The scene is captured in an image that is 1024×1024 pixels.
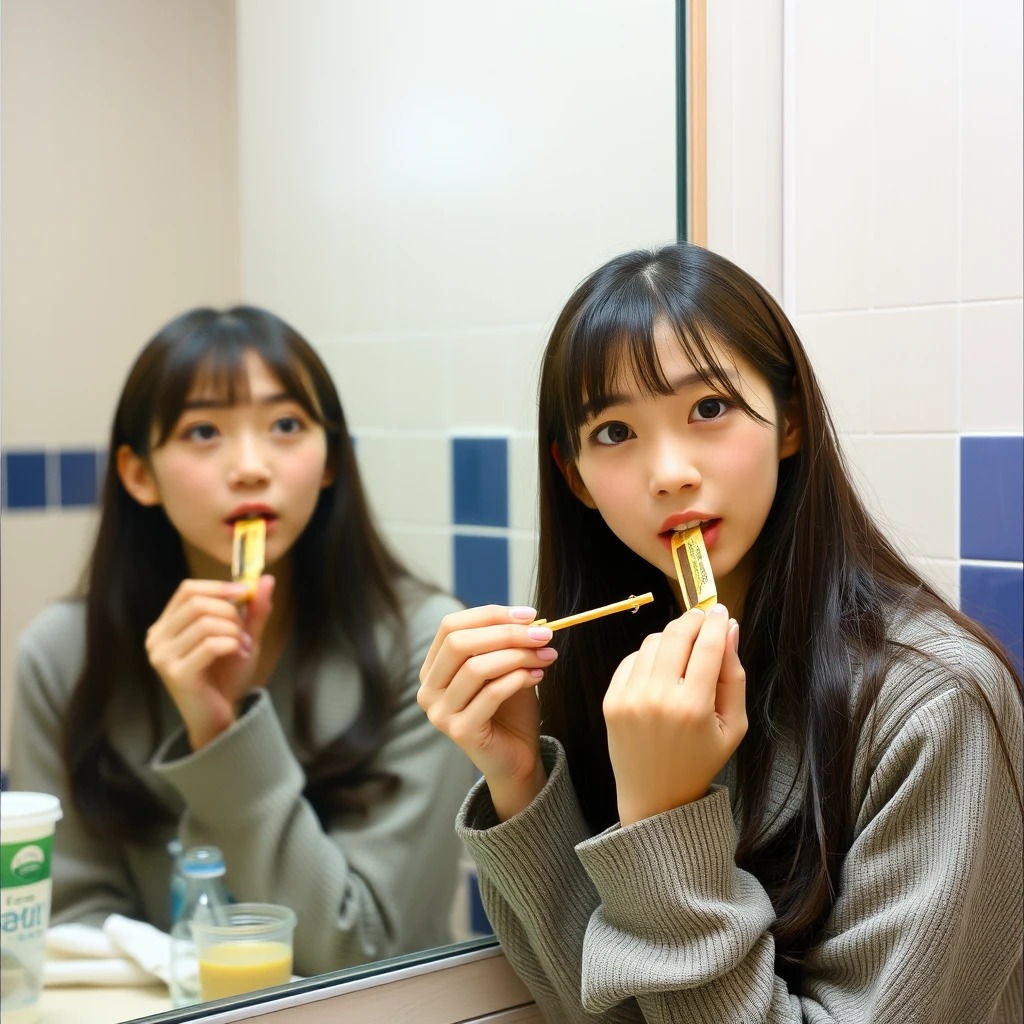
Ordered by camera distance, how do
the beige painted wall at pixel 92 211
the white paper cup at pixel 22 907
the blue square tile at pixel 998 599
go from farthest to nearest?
1. the blue square tile at pixel 998 599
2. the beige painted wall at pixel 92 211
3. the white paper cup at pixel 22 907

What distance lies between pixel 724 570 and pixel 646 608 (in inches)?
5.9

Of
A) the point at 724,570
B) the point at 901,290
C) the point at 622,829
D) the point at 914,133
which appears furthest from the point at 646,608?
the point at 914,133

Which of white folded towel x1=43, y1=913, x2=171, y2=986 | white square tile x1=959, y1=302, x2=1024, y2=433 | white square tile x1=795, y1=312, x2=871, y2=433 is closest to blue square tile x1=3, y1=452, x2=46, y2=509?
white folded towel x1=43, y1=913, x2=171, y2=986

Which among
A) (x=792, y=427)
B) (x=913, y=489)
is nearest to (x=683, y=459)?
(x=792, y=427)

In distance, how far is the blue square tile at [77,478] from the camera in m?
1.00

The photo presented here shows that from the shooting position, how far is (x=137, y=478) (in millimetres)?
1075

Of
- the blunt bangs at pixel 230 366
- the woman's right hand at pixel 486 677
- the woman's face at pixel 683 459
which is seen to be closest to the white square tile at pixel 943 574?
the woman's face at pixel 683 459

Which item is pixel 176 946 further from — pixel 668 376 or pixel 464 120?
pixel 464 120

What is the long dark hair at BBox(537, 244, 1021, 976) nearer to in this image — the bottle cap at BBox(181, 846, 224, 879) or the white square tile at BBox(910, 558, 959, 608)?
the white square tile at BBox(910, 558, 959, 608)

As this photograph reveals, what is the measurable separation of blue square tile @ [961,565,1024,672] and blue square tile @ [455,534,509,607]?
1.55ft

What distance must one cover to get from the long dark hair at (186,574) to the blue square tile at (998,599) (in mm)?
564

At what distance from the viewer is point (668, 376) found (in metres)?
0.75

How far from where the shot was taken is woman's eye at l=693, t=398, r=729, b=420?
76cm

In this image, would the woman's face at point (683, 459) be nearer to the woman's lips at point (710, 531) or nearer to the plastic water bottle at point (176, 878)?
the woman's lips at point (710, 531)
